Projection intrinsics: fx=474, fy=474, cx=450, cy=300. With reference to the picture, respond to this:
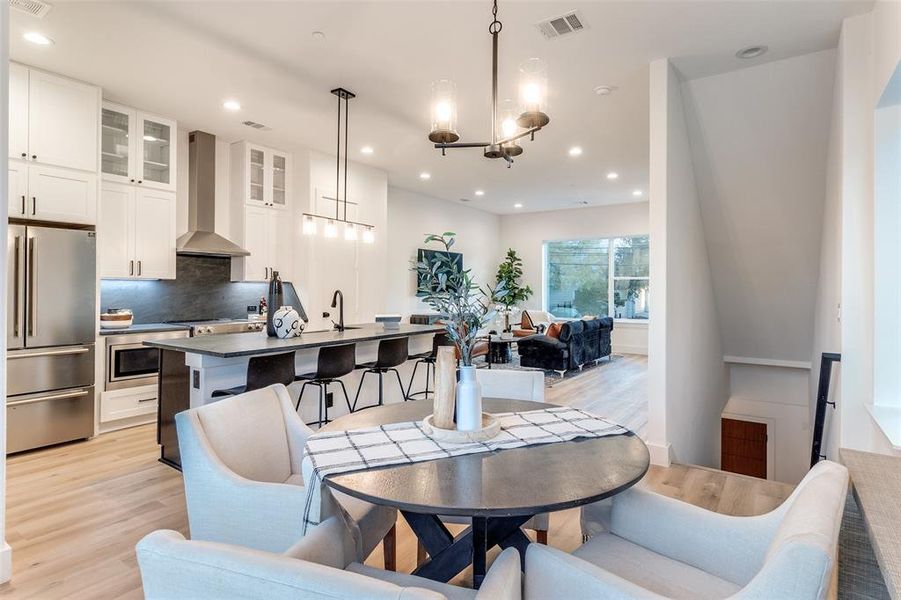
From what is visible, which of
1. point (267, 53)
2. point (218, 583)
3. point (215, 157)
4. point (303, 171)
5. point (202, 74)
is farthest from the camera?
point (303, 171)

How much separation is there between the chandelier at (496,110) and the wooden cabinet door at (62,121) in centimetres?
332

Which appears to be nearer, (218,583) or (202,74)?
(218,583)

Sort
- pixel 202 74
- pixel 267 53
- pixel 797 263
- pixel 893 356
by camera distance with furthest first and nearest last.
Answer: pixel 797 263 → pixel 202 74 → pixel 267 53 → pixel 893 356

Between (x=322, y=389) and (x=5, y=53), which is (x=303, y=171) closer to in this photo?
(x=322, y=389)

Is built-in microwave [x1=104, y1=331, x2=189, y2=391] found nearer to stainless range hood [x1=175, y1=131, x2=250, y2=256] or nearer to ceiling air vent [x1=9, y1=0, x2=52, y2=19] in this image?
stainless range hood [x1=175, y1=131, x2=250, y2=256]

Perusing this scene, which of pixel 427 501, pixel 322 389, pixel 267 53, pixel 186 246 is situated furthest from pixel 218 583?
pixel 186 246

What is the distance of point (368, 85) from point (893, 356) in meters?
3.99

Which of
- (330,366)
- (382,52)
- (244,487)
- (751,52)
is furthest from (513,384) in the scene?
(751,52)

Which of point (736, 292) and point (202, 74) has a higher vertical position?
point (202, 74)

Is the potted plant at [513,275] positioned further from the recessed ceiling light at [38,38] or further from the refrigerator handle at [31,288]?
the recessed ceiling light at [38,38]

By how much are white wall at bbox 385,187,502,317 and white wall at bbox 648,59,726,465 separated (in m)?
4.48

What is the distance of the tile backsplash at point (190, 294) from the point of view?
4777 mm

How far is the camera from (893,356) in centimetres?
258

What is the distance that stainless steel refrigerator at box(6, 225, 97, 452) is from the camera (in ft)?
11.6
